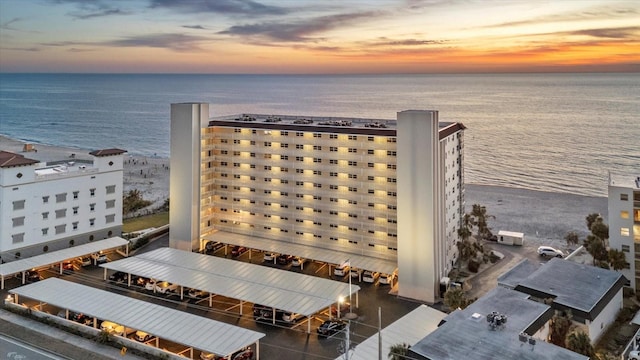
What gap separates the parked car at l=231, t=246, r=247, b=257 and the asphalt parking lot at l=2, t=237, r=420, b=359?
601 cm

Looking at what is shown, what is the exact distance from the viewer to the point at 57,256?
4769 cm

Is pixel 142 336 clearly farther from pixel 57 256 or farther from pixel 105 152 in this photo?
pixel 105 152

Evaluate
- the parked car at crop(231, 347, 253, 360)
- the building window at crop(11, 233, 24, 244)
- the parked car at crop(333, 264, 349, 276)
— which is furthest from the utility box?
the building window at crop(11, 233, 24, 244)

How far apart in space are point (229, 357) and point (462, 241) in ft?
93.3

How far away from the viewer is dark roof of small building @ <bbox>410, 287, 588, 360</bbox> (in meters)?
27.5

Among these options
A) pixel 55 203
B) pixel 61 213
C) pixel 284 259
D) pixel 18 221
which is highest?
pixel 55 203

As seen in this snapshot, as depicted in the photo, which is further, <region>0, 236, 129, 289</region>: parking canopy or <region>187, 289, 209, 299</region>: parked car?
<region>0, 236, 129, 289</region>: parking canopy

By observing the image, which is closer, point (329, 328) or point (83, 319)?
point (329, 328)

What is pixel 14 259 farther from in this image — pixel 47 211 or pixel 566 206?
pixel 566 206

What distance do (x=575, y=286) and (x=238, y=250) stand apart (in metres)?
33.3

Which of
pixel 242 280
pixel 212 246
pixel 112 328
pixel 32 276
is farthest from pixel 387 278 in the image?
pixel 32 276

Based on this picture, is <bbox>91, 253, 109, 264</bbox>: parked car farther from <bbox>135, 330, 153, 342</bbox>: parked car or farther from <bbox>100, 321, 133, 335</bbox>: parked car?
<bbox>135, 330, 153, 342</bbox>: parked car

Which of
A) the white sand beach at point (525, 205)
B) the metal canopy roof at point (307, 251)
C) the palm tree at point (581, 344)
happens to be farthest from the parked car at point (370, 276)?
the white sand beach at point (525, 205)

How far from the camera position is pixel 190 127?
54969 millimetres
